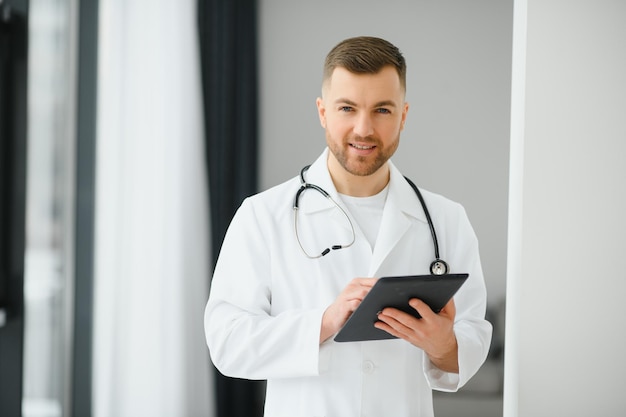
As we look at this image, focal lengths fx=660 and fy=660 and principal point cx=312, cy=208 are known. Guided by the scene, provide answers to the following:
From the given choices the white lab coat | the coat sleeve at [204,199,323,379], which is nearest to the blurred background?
the white lab coat

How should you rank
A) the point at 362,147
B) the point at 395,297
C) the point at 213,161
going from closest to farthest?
the point at 395,297 → the point at 362,147 → the point at 213,161

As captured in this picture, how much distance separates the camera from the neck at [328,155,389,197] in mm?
1599

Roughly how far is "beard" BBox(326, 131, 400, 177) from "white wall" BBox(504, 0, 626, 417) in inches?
13.7

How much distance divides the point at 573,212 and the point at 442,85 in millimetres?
2544

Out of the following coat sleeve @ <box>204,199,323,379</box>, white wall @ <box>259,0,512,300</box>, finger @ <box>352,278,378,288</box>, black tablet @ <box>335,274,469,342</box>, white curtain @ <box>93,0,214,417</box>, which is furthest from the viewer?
white wall @ <box>259,0,512,300</box>

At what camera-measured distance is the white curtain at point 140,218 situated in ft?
8.98

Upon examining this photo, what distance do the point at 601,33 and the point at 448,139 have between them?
2.43 meters

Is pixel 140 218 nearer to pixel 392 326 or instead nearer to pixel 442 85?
pixel 392 326

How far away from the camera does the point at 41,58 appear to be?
2521mm

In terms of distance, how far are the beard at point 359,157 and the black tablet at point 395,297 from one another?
358 mm

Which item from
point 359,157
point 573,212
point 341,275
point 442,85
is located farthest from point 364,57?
point 442,85

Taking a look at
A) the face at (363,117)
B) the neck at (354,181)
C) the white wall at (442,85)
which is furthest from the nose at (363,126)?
the white wall at (442,85)

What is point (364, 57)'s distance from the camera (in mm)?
1451

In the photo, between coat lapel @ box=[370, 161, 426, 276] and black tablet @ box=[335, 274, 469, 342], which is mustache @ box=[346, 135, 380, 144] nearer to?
coat lapel @ box=[370, 161, 426, 276]
